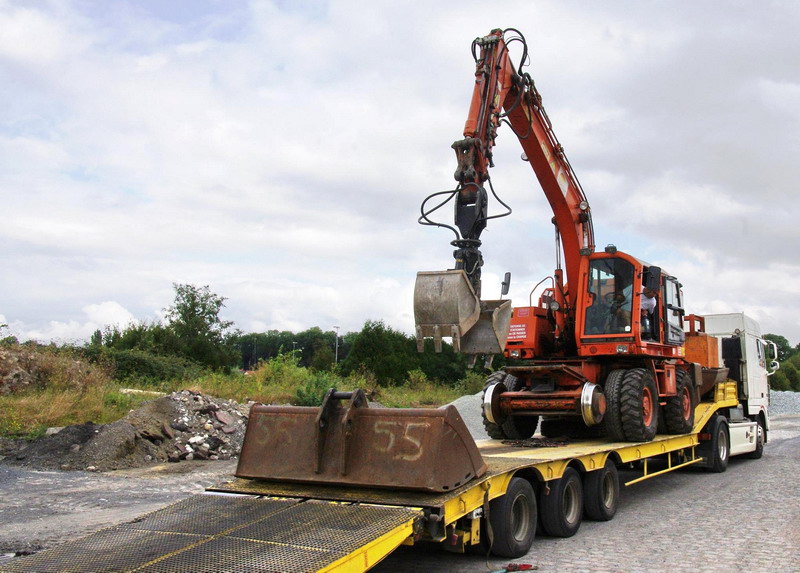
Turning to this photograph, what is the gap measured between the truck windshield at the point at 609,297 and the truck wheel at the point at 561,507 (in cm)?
323

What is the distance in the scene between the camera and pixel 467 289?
23.1ft

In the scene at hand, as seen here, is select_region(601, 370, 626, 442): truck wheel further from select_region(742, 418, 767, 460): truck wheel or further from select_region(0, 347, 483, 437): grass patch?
select_region(0, 347, 483, 437): grass patch

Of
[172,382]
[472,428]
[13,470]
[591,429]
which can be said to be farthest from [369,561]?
[172,382]

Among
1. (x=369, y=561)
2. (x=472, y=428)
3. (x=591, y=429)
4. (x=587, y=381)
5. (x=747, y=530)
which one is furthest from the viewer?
(x=472, y=428)

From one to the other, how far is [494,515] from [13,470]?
34.7 feet

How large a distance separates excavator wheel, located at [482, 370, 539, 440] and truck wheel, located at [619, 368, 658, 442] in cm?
156

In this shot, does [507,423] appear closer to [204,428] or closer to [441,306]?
[441,306]

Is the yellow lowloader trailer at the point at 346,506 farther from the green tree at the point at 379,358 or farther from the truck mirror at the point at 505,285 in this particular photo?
the green tree at the point at 379,358

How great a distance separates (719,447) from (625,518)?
205 inches

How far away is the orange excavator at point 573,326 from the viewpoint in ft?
31.9

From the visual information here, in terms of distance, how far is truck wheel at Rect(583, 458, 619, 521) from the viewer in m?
8.70

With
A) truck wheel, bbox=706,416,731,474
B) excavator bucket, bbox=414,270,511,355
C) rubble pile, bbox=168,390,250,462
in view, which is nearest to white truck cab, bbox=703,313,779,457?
truck wheel, bbox=706,416,731,474

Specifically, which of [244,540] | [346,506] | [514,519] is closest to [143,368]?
[514,519]

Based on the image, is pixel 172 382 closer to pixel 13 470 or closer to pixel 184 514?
pixel 13 470
